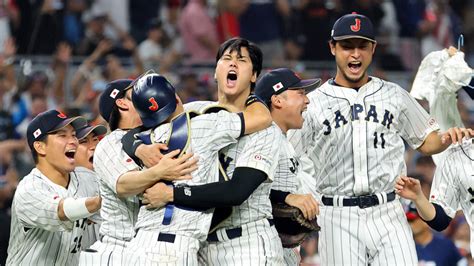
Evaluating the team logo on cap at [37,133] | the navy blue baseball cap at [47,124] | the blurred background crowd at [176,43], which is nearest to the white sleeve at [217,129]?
the navy blue baseball cap at [47,124]

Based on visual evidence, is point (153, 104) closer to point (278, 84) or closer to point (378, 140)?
point (278, 84)

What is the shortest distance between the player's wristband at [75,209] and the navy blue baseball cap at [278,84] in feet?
4.31

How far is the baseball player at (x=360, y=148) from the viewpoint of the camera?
7.18 metres

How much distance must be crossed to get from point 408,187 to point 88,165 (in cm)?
236

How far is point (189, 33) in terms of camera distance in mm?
13750

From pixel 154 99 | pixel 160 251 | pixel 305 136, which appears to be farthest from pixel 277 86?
pixel 160 251

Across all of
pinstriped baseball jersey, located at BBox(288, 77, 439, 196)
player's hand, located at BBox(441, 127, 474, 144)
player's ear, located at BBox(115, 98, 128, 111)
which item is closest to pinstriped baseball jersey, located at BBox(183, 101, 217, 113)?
player's ear, located at BBox(115, 98, 128, 111)

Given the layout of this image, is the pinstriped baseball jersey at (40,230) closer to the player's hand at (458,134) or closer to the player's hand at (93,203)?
the player's hand at (93,203)

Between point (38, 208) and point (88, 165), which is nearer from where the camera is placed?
point (38, 208)

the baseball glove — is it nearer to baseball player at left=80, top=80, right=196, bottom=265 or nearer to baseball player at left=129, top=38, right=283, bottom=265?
baseball player at left=129, top=38, right=283, bottom=265

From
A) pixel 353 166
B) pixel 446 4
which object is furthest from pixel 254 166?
pixel 446 4

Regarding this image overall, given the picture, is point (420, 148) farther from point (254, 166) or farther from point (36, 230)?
point (36, 230)

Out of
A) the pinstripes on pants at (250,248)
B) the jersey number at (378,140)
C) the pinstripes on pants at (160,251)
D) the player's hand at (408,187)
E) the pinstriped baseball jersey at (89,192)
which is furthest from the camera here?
the pinstriped baseball jersey at (89,192)

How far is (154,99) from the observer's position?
612 centimetres
